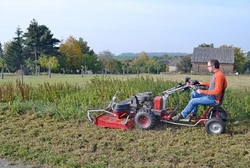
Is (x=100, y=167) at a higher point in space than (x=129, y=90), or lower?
lower

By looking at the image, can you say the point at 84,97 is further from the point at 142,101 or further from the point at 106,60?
the point at 106,60

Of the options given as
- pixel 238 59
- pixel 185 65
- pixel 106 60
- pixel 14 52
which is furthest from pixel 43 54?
pixel 238 59

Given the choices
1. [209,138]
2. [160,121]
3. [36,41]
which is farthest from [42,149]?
[36,41]

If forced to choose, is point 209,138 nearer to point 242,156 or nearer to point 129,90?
point 242,156

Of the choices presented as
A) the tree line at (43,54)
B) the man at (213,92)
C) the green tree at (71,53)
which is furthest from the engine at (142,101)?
the green tree at (71,53)

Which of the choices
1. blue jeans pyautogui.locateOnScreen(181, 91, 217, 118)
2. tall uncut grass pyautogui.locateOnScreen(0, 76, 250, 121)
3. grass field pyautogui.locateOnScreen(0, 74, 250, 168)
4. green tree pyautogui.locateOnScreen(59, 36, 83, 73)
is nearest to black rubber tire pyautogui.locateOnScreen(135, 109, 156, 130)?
grass field pyautogui.locateOnScreen(0, 74, 250, 168)

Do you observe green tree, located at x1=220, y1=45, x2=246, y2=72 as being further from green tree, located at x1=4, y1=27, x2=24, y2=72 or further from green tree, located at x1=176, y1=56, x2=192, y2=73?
green tree, located at x1=4, y1=27, x2=24, y2=72

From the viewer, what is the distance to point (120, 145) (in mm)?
5641

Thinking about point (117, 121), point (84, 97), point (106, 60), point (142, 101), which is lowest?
point (117, 121)

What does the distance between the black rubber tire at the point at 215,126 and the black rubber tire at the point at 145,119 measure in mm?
A: 1155

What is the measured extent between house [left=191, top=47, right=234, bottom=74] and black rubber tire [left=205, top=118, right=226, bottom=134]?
5534 centimetres

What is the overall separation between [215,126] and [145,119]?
4.95 ft

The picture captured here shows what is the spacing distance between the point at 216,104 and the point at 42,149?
3.65m

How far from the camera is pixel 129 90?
907 cm
